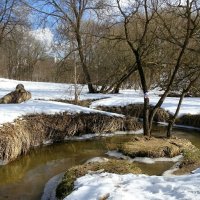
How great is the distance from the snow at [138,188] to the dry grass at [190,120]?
12.3 meters

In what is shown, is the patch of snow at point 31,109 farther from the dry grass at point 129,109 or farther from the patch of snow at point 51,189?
the dry grass at point 129,109

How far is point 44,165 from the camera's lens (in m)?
12.2

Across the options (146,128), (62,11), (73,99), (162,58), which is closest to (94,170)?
(146,128)

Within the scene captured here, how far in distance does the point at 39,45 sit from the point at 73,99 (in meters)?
44.2

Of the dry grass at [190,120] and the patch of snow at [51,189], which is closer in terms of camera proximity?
the patch of snow at [51,189]

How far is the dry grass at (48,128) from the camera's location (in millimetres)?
12031

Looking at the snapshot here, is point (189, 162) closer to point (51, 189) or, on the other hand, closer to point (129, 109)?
point (51, 189)

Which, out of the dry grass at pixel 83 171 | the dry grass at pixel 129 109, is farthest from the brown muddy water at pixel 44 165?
the dry grass at pixel 129 109

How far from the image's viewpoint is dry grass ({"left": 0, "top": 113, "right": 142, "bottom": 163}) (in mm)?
12031

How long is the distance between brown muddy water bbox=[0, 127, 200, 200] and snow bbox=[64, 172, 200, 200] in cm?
240

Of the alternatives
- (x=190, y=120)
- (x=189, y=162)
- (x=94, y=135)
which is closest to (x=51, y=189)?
(x=189, y=162)

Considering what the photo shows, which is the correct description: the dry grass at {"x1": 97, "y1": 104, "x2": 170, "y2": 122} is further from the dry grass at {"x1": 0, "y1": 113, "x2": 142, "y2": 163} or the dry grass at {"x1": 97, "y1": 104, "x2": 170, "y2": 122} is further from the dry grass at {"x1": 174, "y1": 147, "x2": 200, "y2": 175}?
the dry grass at {"x1": 174, "y1": 147, "x2": 200, "y2": 175}

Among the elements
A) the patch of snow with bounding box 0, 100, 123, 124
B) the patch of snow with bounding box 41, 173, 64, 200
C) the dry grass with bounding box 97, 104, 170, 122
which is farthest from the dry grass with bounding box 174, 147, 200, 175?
the dry grass with bounding box 97, 104, 170, 122

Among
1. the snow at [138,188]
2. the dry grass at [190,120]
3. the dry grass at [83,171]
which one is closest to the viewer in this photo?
the snow at [138,188]
